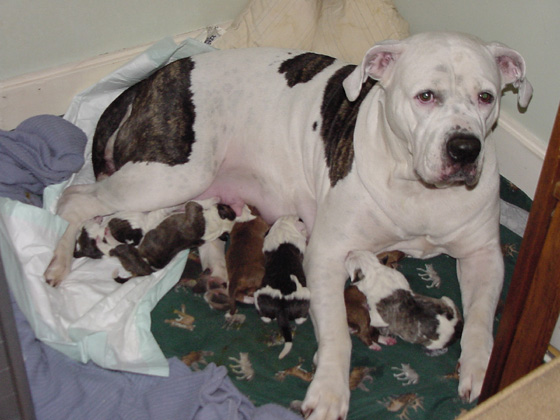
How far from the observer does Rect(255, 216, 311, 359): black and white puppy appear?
121 inches

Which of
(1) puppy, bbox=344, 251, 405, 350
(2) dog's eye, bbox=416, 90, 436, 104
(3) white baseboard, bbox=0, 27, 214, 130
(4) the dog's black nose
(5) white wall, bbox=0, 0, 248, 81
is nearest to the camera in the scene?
(4) the dog's black nose

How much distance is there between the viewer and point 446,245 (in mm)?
3225

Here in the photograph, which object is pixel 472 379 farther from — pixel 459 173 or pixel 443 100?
pixel 443 100

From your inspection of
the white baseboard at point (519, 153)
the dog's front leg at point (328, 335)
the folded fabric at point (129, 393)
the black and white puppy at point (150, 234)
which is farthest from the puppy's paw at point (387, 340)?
the white baseboard at point (519, 153)

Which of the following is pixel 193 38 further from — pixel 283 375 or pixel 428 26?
pixel 283 375

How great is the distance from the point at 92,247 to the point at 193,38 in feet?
5.65

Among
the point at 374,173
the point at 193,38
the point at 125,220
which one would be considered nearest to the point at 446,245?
the point at 374,173

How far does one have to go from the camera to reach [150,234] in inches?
134

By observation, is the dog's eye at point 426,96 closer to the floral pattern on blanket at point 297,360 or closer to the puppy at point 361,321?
the puppy at point 361,321

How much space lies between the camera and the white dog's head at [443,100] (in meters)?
2.62

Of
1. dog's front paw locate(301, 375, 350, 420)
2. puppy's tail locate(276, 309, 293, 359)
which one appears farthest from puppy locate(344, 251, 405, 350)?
dog's front paw locate(301, 375, 350, 420)

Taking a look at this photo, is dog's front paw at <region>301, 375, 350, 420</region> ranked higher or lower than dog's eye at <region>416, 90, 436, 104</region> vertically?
lower

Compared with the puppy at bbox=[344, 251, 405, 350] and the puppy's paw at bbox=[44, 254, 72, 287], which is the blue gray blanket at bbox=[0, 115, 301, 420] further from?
the puppy at bbox=[344, 251, 405, 350]

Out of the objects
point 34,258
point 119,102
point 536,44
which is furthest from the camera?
point 119,102
